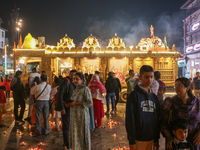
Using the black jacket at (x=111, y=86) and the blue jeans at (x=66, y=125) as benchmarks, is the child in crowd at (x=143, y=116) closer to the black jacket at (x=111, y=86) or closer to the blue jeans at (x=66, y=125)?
the blue jeans at (x=66, y=125)

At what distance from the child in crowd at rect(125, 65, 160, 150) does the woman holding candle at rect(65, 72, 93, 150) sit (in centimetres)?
136

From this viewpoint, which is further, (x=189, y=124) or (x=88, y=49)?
(x=88, y=49)

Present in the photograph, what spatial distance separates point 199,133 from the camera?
7.03ft

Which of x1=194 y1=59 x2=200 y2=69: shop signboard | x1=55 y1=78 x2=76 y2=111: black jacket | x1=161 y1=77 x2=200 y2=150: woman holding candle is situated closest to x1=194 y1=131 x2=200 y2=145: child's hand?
x1=161 y1=77 x2=200 y2=150: woman holding candle

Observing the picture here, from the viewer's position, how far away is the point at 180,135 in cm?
211

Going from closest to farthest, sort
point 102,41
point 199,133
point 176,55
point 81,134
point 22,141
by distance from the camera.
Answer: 1. point 199,133
2. point 81,134
3. point 22,141
4. point 176,55
5. point 102,41

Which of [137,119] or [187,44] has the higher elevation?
[187,44]

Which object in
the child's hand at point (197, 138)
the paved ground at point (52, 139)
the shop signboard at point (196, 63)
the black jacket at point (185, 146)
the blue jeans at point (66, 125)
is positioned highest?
the shop signboard at point (196, 63)

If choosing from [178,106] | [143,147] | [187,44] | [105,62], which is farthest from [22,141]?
[187,44]

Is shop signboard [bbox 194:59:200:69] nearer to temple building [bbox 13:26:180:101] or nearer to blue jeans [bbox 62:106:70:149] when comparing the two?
temple building [bbox 13:26:180:101]

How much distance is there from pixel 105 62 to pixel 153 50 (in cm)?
402

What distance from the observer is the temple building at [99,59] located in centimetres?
1264

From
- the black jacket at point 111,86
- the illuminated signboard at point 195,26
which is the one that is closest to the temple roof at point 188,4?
the illuminated signboard at point 195,26

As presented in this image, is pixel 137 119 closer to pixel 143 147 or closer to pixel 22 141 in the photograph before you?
pixel 143 147
